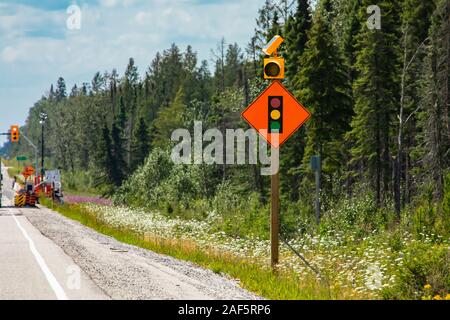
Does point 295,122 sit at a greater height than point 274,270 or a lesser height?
greater

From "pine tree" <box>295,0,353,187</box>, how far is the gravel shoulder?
19225 mm

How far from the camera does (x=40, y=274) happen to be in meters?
10.8

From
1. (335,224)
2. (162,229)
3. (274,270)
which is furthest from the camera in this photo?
(162,229)

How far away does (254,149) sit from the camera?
4578cm

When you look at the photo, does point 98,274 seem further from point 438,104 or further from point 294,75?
point 294,75

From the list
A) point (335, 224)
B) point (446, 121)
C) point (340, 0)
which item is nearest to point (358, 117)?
point (446, 121)

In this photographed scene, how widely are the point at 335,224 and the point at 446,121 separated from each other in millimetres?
12924

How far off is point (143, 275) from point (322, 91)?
24727mm

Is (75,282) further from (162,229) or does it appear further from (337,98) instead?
(337,98)

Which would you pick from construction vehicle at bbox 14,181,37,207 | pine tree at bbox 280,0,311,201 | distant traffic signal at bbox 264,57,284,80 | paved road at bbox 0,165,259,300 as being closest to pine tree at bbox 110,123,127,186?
construction vehicle at bbox 14,181,37,207

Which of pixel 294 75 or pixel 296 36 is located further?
pixel 296 36

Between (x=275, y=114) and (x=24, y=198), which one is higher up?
(x=275, y=114)

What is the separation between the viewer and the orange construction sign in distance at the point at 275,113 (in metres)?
11.7

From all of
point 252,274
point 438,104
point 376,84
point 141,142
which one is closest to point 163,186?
point 376,84
